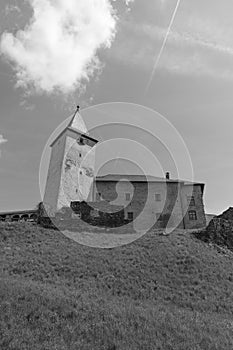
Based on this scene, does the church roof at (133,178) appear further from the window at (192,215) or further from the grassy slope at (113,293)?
the grassy slope at (113,293)

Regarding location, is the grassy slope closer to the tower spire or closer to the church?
the church

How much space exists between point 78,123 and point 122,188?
36.1ft

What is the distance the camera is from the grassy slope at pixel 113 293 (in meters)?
8.18

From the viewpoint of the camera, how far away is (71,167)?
120ft

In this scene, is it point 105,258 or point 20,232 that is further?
point 20,232

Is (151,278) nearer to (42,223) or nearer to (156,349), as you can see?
(156,349)

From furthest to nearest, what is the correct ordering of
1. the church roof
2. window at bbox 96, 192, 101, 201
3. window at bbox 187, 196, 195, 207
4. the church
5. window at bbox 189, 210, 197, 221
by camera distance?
1. the church roof
2. window at bbox 187, 196, 195, 207
3. window at bbox 189, 210, 197, 221
4. window at bbox 96, 192, 101, 201
5. the church

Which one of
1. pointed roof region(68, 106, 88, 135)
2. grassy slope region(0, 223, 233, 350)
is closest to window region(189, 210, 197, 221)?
grassy slope region(0, 223, 233, 350)

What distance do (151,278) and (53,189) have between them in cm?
2251

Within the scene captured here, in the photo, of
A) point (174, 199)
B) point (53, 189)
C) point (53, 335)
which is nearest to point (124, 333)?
point (53, 335)

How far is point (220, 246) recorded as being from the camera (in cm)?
2342

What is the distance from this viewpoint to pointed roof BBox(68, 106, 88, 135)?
39.6 metres

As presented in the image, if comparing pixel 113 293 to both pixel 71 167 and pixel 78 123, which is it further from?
pixel 78 123

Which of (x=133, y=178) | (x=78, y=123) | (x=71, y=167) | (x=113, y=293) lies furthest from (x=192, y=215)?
(x=113, y=293)
